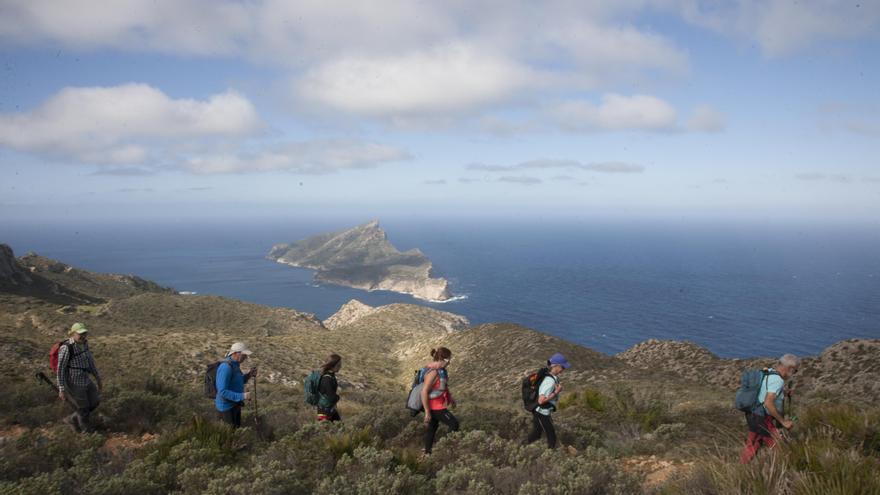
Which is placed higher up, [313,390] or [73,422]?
[313,390]

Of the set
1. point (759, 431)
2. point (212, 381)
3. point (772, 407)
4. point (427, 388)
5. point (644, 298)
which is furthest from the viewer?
point (644, 298)

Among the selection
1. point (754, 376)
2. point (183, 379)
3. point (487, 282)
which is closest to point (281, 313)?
point (183, 379)

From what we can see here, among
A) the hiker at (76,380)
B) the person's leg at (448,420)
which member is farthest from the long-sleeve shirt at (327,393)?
the hiker at (76,380)

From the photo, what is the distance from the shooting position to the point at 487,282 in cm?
16550

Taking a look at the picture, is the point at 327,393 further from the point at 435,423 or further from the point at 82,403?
the point at 82,403

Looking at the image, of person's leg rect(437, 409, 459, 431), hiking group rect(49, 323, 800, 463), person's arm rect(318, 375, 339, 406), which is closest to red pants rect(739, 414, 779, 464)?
hiking group rect(49, 323, 800, 463)

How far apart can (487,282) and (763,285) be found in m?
89.8

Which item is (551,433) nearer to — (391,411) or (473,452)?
(473,452)

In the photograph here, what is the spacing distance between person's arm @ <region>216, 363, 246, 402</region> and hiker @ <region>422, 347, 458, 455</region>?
346cm

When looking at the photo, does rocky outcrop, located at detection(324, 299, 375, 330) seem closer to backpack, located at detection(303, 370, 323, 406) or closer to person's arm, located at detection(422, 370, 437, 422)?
backpack, located at detection(303, 370, 323, 406)

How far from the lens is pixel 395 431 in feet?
29.3

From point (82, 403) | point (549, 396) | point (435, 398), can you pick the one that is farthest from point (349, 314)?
point (549, 396)

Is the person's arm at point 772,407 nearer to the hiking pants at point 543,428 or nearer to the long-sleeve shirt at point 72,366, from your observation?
the hiking pants at point 543,428

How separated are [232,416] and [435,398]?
384 cm
